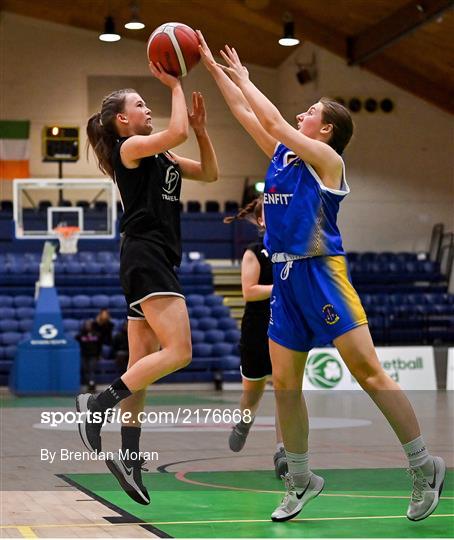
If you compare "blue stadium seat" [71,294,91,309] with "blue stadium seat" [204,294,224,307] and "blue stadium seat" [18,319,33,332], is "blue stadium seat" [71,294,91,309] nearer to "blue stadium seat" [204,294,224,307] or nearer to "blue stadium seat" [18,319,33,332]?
"blue stadium seat" [18,319,33,332]

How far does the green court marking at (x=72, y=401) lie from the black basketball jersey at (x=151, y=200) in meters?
9.14

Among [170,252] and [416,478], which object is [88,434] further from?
[416,478]

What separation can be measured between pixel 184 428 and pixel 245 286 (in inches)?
161

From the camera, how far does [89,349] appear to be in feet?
59.6

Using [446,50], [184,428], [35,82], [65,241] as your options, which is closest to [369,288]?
[446,50]

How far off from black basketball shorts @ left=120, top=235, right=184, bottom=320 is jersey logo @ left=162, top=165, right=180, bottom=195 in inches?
11.3

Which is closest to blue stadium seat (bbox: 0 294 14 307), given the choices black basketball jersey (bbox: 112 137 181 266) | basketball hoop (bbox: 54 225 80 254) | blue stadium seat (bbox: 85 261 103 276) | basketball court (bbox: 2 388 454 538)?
blue stadium seat (bbox: 85 261 103 276)

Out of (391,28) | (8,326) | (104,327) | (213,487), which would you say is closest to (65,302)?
(8,326)

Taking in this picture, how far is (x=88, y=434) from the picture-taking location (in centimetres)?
511

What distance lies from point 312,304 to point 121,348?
45.8 feet

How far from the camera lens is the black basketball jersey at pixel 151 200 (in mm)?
5301

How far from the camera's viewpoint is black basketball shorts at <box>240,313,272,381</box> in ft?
23.4

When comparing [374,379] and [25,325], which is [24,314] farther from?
[374,379]

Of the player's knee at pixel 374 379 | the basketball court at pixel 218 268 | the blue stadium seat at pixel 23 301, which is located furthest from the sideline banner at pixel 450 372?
the player's knee at pixel 374 379
